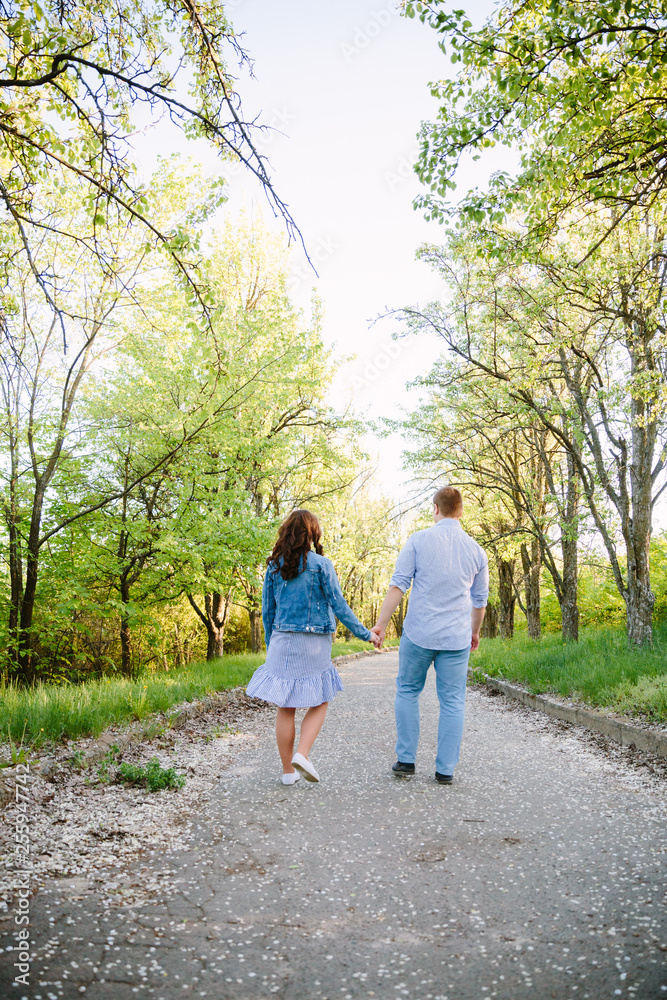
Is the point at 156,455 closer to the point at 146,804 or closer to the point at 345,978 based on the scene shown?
the point at 146,804

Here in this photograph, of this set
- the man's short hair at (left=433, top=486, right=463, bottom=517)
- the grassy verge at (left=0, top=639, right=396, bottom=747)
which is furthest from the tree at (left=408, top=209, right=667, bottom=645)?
the grassy verge at (left=0, top=639, right=396, bottom=747)

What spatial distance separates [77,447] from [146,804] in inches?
387

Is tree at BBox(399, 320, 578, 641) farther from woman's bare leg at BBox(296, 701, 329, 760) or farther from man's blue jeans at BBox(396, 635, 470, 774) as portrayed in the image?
woman's bare leg at BBox(296, 701, 329, 760)

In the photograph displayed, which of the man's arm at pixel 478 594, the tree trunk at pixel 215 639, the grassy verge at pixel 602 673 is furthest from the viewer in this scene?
the tree trunk at pixel 215 639

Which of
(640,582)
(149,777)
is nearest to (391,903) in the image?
(149,777)

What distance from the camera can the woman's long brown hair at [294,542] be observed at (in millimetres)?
4684

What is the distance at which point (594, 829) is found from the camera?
3.54 m

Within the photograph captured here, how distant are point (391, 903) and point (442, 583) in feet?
8.25

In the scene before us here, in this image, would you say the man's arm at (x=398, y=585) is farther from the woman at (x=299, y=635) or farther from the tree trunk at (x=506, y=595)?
the tree trunk at (x=506, y=595)

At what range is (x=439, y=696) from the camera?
15.4ft

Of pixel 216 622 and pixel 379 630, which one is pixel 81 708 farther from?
pixel 216 622

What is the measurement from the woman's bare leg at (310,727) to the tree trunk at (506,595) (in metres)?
19.7

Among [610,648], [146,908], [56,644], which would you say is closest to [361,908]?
[146,908]

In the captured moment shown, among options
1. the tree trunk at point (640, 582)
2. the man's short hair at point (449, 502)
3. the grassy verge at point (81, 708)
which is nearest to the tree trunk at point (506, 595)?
the tree trunk at point (640, 582)
